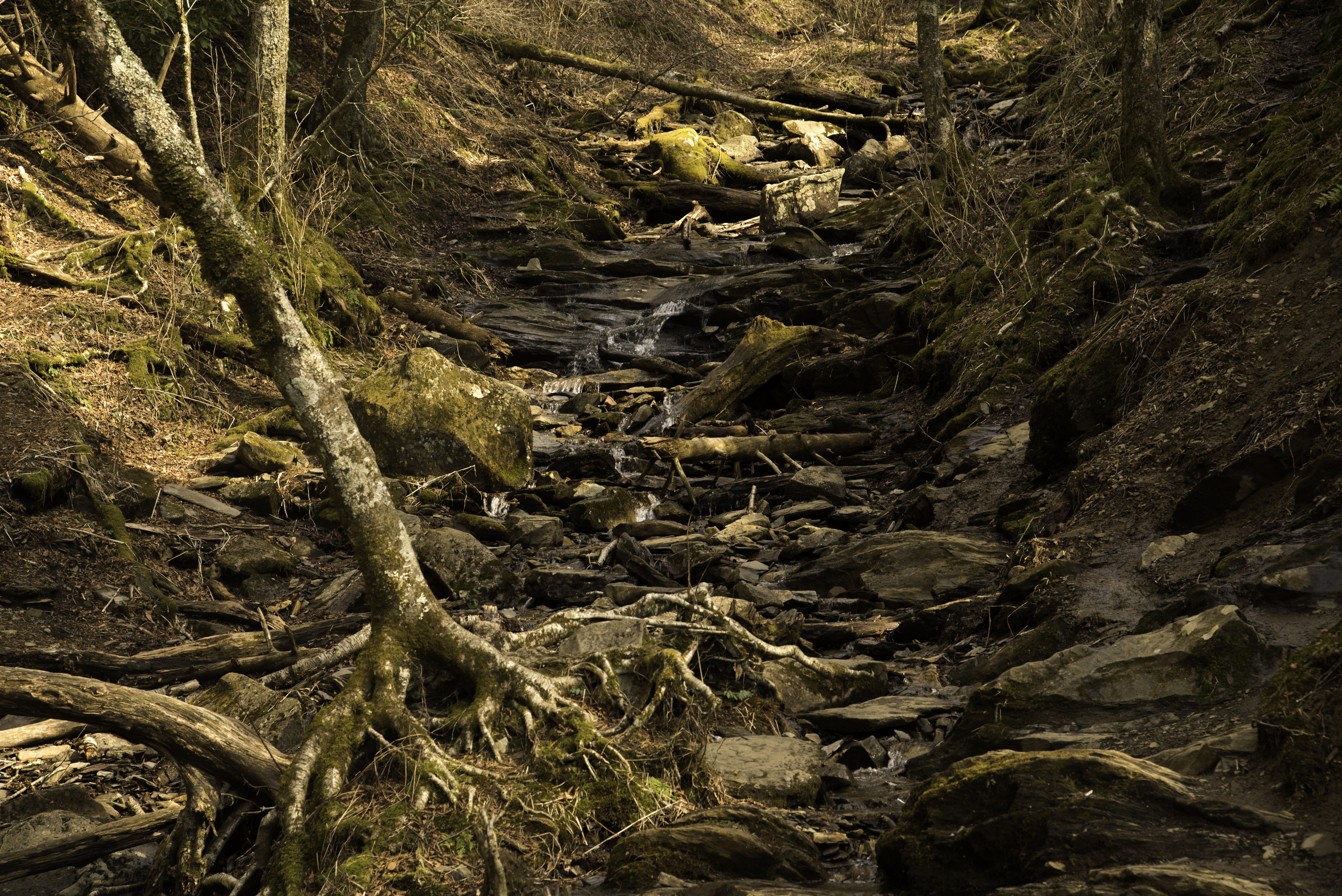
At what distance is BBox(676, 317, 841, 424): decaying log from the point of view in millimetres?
11227

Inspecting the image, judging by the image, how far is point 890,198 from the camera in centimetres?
1725

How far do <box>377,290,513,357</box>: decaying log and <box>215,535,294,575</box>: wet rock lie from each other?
19.0ft

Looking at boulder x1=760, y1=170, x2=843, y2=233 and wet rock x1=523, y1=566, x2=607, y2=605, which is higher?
boulder x1=760, y1=170, x2=843, y2=233

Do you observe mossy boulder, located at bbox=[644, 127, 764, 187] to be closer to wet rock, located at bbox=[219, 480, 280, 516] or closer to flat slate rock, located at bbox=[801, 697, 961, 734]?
wet rock, located at bbox=[219, 480, 280, 516]

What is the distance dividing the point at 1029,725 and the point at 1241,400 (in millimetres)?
2813

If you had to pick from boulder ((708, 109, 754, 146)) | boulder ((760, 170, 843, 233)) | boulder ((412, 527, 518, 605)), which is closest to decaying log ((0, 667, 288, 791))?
boulder ((412, 527, 518, 605))

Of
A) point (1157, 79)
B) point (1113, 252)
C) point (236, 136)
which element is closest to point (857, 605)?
point (1113, 252)

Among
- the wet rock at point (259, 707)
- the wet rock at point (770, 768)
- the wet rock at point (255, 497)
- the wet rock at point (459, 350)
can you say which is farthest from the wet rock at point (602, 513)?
A: the wet rock at point (770, 768)

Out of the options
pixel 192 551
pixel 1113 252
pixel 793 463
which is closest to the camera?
pixel 192 551

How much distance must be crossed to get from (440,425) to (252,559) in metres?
2.47

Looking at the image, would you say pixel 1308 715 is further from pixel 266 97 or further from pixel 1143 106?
pixel 266 97

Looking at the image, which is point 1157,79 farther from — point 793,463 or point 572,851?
point 572,851

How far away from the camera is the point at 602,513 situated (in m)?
8.98

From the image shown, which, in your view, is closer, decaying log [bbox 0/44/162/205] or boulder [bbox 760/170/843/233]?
decaying log [bbox 0/44/162/205]
